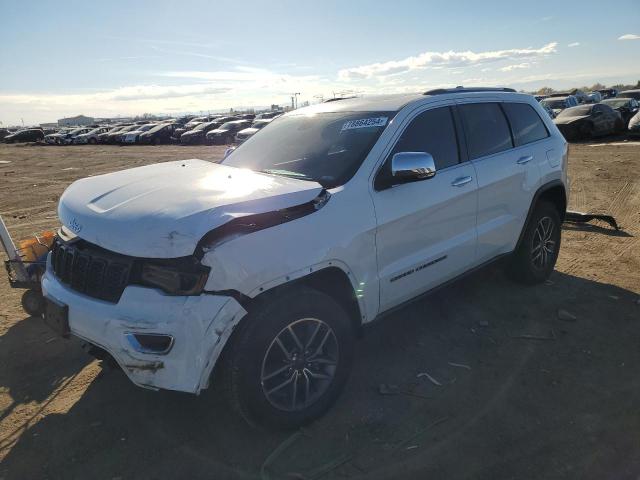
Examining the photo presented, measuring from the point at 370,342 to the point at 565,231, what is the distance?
13.5ft

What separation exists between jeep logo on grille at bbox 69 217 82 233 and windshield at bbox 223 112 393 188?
4.28 ft

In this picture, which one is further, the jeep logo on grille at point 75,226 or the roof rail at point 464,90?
the roof rail at point 464,90

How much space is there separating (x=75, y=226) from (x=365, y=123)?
6.55 ft

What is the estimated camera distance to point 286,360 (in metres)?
2.63

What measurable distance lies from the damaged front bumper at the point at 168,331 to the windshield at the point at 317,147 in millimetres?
1110

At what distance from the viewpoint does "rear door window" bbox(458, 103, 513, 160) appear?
3.77 m

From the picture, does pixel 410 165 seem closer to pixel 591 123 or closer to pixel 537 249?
pixel 537 249

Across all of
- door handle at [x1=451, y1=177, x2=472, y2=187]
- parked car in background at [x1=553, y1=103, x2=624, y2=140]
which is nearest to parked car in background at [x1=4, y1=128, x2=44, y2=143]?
parked car in background at [x1=553, y1=103, x2=624, y2=140]

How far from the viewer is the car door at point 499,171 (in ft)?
12.4

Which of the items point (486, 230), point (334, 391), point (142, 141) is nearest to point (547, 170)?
point (486, 230)

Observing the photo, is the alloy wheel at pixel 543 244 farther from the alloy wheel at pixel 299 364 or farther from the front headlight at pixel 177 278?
the front headlight at pixel 177 278

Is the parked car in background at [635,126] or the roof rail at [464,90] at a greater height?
the roof rail at [464,90]

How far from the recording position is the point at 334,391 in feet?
9.41

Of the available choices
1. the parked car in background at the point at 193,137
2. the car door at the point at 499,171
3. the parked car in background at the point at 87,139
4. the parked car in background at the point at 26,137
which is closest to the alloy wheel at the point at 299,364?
the car door at the point at 499,171
